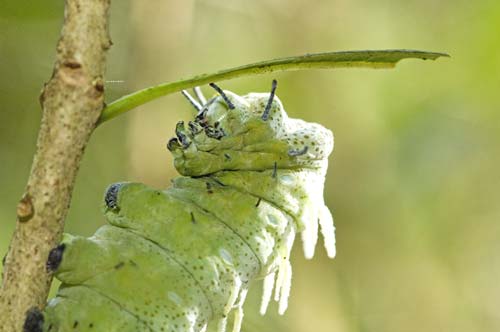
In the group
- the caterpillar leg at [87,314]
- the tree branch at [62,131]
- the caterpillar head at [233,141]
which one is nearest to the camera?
the tree branch at [62,131]

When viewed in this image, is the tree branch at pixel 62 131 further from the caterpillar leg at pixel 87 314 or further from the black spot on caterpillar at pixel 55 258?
the caterpillar leg at pixel 87 314

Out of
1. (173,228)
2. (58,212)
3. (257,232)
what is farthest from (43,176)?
(257,232)

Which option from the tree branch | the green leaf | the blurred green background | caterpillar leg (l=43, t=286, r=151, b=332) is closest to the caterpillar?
caterpillar leg (l=43, t=286, r=151, b=332)

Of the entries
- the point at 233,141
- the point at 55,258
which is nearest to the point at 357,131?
the point at 233,141

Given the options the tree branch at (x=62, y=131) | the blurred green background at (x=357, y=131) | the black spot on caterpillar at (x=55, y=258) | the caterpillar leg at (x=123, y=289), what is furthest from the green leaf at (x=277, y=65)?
the blurred green background at (x=357, y=131)

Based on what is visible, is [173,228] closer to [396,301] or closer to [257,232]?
[257,232]
